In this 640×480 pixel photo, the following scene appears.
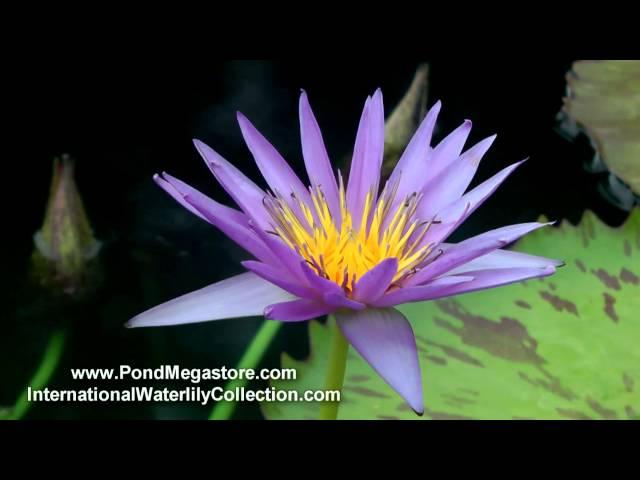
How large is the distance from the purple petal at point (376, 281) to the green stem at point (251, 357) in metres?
0.55

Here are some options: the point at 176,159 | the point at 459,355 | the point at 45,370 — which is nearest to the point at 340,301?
the point at 459,355

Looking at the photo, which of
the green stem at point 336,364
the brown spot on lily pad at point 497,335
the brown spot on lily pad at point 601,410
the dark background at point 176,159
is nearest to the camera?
the green stem at point 336,364

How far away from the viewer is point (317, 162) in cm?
88

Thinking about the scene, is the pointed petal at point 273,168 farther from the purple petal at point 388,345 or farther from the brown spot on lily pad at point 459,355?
the brown spot on lily pad at point 459,355

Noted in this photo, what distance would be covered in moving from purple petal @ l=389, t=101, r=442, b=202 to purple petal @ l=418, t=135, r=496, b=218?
0.02 metres

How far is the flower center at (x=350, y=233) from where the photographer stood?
0.83 meters

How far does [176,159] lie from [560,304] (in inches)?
34.3

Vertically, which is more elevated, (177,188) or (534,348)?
(177,188)

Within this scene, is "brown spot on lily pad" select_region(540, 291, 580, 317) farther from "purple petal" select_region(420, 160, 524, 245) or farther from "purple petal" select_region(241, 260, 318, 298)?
"purple petal" select_region(241, 260, 318, 298)

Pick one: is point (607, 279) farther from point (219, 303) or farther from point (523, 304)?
point (219, 303)

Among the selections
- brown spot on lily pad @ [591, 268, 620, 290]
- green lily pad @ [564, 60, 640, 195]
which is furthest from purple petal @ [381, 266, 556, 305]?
green lily pad @ [564, 60, 640, 195]

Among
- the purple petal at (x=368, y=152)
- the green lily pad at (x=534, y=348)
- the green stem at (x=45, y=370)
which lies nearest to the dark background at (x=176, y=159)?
the green stem at (x=45, y=370)

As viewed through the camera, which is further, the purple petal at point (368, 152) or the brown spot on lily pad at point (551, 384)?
the brown spot on lily pad at point (551, 384)

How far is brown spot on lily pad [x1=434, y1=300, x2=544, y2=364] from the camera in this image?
1117mm
